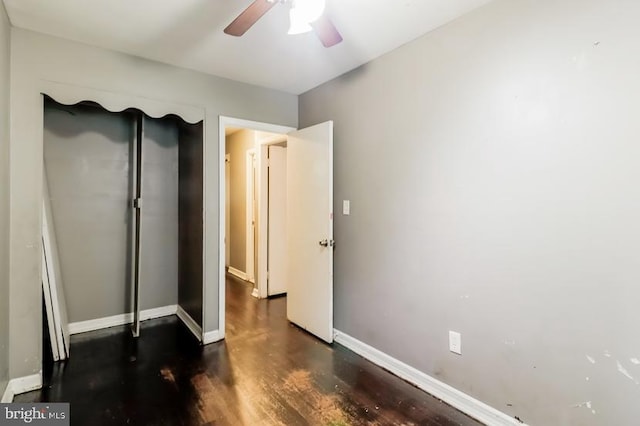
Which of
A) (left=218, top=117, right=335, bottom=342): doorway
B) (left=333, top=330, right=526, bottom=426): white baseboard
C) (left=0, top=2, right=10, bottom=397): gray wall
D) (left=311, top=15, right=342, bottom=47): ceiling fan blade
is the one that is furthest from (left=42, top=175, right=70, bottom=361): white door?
(left=311, top=15, right=342, bottom=47): ceiling fan blade

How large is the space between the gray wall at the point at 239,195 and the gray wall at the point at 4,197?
289cm

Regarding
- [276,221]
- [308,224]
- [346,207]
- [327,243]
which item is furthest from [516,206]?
[276,221]

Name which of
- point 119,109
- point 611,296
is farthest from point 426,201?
point 119,109

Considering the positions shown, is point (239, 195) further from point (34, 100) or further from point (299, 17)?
point (299, 17)

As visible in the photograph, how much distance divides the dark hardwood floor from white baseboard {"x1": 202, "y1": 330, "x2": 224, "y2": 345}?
67mm

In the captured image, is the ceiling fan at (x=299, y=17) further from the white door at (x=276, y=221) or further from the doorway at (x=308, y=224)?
the white door at (x=276, y=221)

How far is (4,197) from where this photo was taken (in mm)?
2002

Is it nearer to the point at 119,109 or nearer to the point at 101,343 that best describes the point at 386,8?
the point at 119,109

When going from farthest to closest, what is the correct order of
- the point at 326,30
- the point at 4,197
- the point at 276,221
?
→ the point at 276,221
the point at 4,197
the point at 326,30

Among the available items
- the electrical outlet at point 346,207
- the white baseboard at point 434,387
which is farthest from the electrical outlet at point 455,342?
the electrical outlet at point 346,207

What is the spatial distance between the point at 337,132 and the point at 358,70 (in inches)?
21.4

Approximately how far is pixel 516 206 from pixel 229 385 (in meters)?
2.16

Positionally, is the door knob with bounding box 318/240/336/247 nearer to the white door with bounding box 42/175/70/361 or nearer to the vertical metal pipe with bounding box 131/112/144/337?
the vertical metal pipe with bounding box 131/112/144/337

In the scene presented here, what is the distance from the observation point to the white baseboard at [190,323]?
3.01 metres
